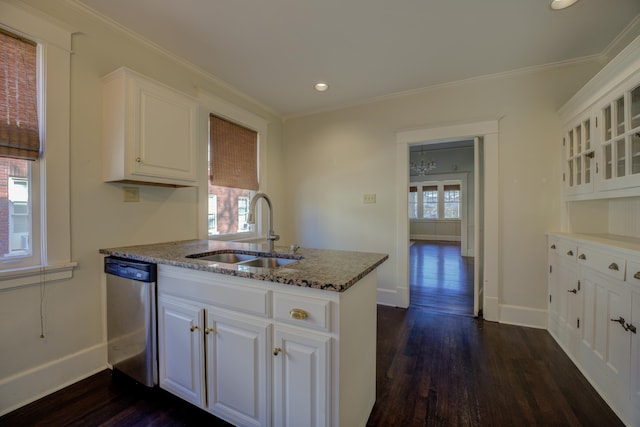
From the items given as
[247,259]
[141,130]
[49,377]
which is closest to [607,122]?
[247,259]

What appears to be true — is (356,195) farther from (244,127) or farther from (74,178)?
(74,178)

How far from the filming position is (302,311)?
1140mm

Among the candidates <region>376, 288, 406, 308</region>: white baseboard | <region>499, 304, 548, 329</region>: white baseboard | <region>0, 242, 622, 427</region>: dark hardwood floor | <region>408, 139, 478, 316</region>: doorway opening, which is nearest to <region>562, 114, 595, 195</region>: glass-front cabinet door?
<region>408, 139, 478, 316</region>: doorway opening

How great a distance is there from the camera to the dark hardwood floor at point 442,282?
3.25m

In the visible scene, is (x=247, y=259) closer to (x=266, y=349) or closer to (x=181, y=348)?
(x=181, y=348)

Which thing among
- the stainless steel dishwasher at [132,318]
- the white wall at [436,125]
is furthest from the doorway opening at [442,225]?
→ the stainless steel dishwasher at [132,318]

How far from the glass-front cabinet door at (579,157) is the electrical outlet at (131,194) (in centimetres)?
357

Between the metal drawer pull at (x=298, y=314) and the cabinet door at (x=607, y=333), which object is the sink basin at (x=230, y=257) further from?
the cabinet door at (x=607, y=333)

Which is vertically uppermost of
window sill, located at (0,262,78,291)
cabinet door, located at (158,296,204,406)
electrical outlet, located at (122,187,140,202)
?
electrical outlet, located at (122,187,140,202)

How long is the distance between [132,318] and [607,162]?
135 inches

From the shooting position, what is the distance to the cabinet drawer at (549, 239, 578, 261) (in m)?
2.06

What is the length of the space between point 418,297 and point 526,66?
2816 millimetres

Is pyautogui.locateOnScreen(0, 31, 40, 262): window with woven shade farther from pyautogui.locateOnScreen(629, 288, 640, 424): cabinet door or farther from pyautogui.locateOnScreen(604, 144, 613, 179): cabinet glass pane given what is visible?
pyautogui.locateOnScreen(604, 144, 613, 179): cabinet glass pane

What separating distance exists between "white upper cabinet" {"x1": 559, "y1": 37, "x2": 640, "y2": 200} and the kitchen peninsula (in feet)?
5.55
